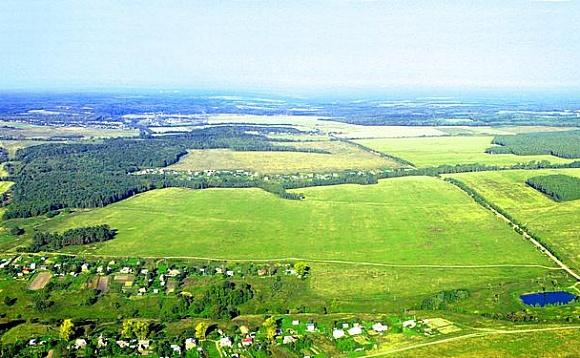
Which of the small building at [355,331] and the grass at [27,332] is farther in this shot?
the small building at [355,331]

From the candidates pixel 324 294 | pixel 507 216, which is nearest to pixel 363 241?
pixel 324 294

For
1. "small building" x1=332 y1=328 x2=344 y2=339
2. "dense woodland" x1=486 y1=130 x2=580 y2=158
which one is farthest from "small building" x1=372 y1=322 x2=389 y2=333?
"dense woodland" x1=486 y1=130 x2=580 y2=158

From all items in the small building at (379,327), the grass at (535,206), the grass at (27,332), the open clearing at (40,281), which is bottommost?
the grass at (27,332)

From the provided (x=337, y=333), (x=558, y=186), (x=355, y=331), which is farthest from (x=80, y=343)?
(x=558, y=186)

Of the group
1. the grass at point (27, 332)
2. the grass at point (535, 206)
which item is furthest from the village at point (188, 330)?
the grass at point (535, 206)

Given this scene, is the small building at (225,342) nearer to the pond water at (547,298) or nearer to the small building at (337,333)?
the small building at (337,333)

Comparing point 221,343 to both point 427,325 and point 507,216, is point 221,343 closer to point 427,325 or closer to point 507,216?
point 427,325

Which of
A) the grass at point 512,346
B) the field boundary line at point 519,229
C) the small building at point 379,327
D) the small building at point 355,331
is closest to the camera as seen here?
the grass at point 512,346
